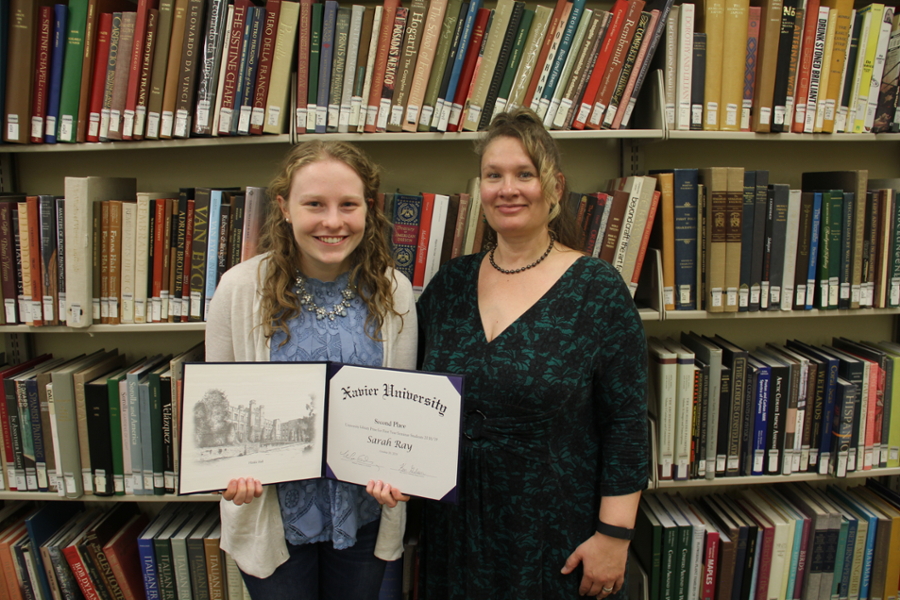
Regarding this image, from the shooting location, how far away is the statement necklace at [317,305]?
126 cm

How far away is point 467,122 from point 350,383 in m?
0.87

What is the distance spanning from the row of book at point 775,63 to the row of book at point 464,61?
0.47 feet

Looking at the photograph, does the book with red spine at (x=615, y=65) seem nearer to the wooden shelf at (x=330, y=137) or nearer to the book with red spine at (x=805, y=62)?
the wooden shelf at (x=330, y=137)

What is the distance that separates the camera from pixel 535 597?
128 cm

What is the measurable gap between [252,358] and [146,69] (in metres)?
0.98

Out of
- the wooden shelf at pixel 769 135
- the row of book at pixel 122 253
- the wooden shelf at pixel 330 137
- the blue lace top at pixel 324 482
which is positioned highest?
the wooden shelf at pixel 769 135

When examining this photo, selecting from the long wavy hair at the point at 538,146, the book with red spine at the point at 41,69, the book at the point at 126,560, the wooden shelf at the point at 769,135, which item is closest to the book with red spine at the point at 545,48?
the long wavy hair at the point at 538,146

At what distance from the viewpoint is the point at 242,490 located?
3.76 ft

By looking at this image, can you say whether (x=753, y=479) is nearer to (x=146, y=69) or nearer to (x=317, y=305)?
(x=317, y=305)

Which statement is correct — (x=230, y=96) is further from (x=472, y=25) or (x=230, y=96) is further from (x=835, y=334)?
(x=835, y=334)

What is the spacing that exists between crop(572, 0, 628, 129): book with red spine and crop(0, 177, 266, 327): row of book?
3.27ft

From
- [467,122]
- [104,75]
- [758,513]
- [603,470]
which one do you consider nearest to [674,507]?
[758,513]

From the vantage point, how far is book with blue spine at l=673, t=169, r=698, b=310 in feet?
5.16

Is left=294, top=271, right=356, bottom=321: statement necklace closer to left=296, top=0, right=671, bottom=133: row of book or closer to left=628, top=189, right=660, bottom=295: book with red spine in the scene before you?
left=296, top=0, right=671, bottom=133: row of book
